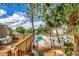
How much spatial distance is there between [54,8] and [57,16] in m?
0.06

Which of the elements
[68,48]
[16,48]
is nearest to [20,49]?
[16,48]

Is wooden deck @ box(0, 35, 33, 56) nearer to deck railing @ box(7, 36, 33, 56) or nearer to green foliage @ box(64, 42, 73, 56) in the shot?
deck railing @ box(7, 36, 33, 56)

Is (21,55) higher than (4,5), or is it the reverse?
(4,5)

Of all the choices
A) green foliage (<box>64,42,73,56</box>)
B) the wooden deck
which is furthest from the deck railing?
green foliage (<box>64,42,73,56</box>)

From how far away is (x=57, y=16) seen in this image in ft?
4.14

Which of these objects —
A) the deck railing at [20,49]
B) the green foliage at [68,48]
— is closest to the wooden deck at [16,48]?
the deck railing at [20,49]

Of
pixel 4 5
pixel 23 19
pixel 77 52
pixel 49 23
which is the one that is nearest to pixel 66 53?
pixel 77 52

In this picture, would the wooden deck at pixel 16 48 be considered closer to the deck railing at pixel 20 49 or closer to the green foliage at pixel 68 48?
the deck railing at pixel 20 49

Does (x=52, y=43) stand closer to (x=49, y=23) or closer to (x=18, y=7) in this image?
(x=49, y=23)

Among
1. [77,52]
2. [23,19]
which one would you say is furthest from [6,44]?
[77,52]

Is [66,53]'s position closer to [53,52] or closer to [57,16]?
[53,52]

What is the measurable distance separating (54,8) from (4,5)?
336mm

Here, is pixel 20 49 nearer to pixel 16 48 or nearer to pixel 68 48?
pixel 16 48

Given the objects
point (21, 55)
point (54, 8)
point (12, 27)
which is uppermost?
point (54, 8)
